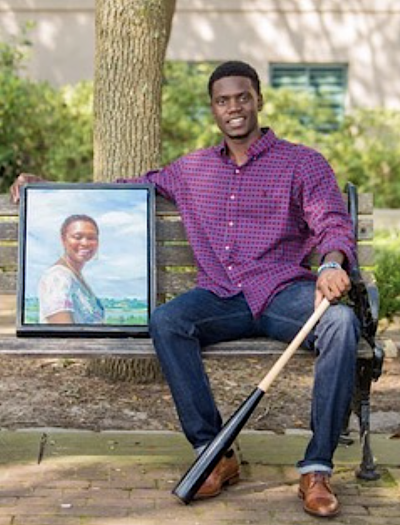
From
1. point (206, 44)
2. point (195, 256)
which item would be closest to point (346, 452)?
point (195, 256)

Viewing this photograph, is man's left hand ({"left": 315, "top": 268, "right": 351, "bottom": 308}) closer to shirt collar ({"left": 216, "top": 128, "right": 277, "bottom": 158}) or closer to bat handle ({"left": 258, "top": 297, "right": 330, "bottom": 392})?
bat handle ({"left": 258, "top": 297, "right": 330, "bottom": 392})

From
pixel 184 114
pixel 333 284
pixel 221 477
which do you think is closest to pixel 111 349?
pixel 221 477

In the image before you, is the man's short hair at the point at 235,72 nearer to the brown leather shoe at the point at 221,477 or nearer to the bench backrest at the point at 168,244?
the bench backrest at the point at 168,244

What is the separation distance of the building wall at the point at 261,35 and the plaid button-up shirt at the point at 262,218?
911 centimetres

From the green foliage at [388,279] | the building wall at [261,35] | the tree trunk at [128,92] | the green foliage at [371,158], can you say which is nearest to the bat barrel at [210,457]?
the tree trunk at [128,92]

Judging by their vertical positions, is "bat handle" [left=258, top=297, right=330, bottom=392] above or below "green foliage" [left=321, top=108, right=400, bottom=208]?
below

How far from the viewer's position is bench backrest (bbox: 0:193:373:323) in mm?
4520

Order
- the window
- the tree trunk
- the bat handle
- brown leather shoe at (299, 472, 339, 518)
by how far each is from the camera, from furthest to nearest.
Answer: the window, the tree trunk, the bat handle, brown leather shoe at (299, 472, 339, 518)

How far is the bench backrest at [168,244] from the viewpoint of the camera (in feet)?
14.8

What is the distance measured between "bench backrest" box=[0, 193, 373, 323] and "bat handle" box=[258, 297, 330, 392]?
2.57ft

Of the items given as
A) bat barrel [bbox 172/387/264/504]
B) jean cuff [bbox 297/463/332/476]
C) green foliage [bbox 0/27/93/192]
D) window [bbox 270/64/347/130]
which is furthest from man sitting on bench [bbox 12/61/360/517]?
window [bbox 270/64/347/130]

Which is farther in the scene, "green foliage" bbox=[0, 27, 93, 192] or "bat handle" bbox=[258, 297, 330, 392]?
"green foliage" bbox=[0, 27, 93, 192]

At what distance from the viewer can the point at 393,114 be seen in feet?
38.7

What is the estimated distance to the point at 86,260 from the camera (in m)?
4.36
